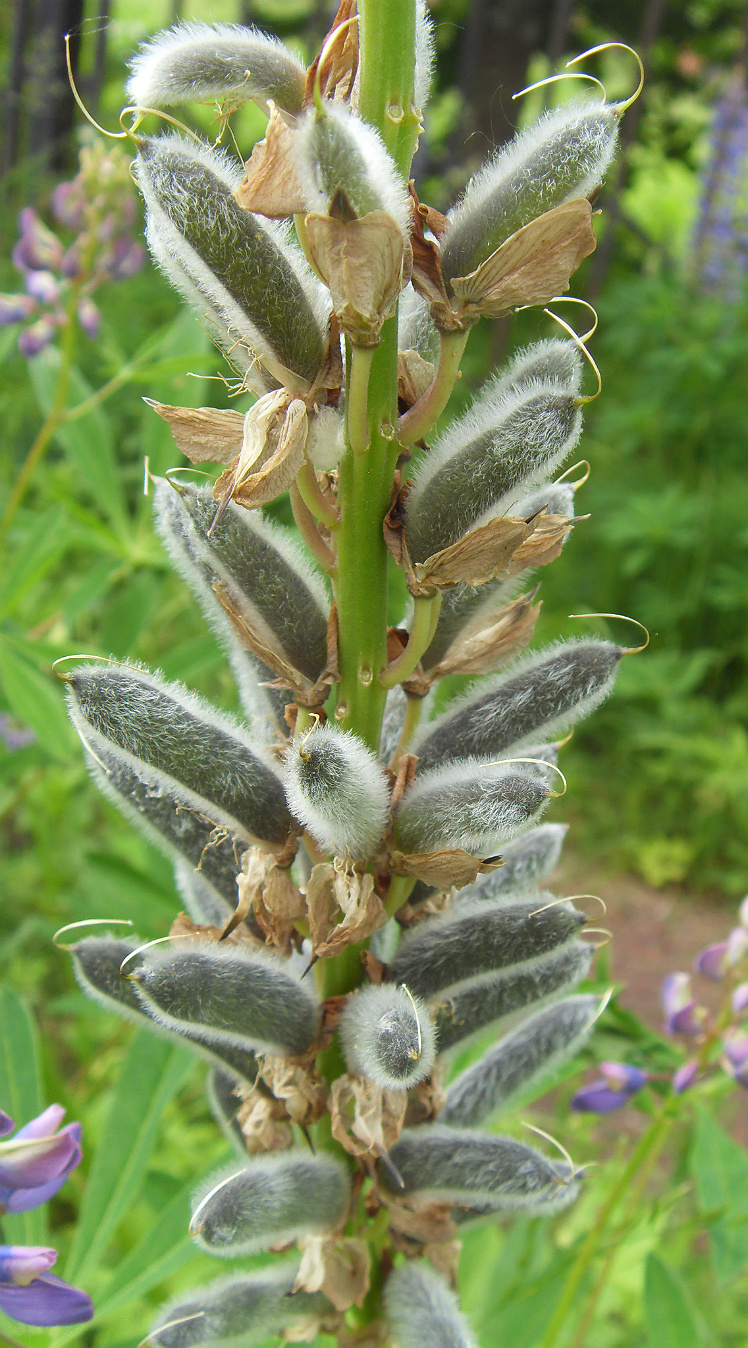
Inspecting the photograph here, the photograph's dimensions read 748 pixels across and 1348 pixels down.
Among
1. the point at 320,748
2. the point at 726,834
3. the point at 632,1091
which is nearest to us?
the point at 320,748

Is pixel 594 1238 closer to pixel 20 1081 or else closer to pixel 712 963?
pixel 712 963

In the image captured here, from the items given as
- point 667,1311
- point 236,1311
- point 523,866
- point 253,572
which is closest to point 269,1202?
point 236,1311

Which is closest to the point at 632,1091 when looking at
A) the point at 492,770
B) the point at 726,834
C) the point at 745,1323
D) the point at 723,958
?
the point at 723,958

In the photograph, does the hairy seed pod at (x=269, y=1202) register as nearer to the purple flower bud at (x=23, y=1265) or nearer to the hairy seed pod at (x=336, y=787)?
the purple flower bud at (x=23, y=1265)

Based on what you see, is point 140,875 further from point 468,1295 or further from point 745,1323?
point 745,1323

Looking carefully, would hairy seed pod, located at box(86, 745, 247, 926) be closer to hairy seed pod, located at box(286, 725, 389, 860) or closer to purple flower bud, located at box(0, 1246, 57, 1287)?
hairy seed pod, located at box(286, 725, 389, 860)

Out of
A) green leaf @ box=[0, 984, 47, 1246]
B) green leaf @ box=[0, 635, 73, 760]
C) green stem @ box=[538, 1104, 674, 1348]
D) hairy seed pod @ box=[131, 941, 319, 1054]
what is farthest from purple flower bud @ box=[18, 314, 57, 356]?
green stem @ box=[538, 1104, 674, 1348]
